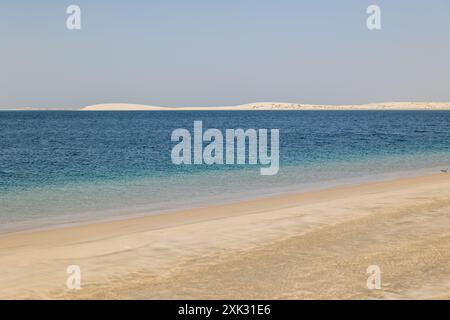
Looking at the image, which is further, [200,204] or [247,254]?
[200,204]

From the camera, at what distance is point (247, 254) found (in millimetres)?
9750

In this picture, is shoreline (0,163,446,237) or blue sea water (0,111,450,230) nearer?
shoreline (0,163,446,237)

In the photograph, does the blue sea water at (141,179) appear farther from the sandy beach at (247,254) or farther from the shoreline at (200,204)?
the sandy beach at (247,254)

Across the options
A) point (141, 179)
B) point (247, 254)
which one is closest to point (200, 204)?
point (247, 254)

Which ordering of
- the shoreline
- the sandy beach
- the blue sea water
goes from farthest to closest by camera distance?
the blue sea water < the shoreline < the sandy beach

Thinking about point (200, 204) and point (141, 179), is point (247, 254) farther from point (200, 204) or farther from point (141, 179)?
point (141, 179)

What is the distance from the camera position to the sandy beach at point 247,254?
7.61 meters

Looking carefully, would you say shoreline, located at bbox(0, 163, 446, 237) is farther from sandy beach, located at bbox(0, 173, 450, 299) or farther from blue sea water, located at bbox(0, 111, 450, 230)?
sandy beach, located at bbox(0, 173, 450, 299)

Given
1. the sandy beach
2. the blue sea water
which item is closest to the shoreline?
the blue sea water

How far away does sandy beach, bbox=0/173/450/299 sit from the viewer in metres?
7.61

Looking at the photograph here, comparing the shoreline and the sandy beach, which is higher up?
the sandy beach

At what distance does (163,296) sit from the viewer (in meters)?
7.38

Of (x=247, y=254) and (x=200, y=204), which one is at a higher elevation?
(x=247, y=254)

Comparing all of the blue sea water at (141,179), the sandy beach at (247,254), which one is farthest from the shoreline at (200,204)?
the sandy beach at (247,254)
